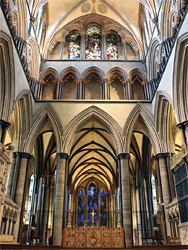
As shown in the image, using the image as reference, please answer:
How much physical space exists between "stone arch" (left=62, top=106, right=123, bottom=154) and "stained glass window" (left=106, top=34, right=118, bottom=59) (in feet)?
15.5

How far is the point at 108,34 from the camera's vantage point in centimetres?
1689

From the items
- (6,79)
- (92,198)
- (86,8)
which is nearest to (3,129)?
(6,79)

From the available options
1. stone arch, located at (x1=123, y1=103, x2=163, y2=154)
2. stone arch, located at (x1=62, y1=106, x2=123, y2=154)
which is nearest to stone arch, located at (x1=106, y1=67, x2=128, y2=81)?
stone arch, located at (x1=123, y1=103, x2=163, y2=154)

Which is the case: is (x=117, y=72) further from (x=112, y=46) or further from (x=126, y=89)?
(x=112, y=46)

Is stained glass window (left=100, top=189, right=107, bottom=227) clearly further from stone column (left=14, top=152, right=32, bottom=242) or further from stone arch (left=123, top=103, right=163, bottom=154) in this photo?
stone column (left=14, top=152, right=32, bottom=242)

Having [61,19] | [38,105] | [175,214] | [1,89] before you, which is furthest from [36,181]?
[61,19]

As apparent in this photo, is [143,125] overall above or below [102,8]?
below

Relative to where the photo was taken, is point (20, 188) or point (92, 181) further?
point (92, 181)

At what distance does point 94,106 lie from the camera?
43.4 feet

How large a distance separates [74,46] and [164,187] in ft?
35.8

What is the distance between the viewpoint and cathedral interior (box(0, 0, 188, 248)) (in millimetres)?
9438

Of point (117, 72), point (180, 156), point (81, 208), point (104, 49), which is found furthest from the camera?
point (81, 208)

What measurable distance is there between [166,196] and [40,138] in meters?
8.46

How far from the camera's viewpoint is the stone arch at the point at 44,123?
12.3 m
